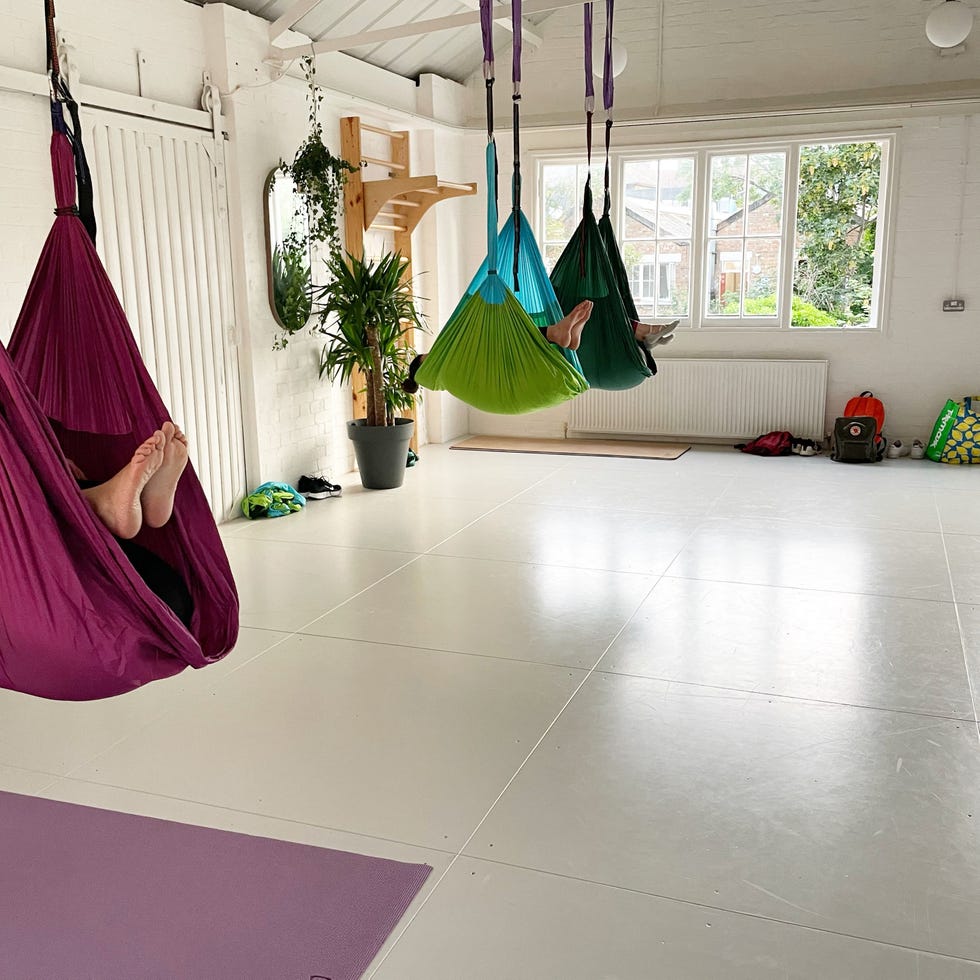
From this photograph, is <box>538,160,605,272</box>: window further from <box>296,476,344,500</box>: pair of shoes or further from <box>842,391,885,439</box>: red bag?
<box>296,476,344,500</box>: pair of shoes

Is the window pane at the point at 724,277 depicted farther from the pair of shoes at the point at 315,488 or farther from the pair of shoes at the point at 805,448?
the pair of shoes at the point at 315,488

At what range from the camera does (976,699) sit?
9.64ft

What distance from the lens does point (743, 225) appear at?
7258 millimetres

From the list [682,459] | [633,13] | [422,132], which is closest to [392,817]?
[682,459]

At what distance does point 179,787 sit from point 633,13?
640 centimetres

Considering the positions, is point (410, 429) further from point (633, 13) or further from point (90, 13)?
point (633, 13)

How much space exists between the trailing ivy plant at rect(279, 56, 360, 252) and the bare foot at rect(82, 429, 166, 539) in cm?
388

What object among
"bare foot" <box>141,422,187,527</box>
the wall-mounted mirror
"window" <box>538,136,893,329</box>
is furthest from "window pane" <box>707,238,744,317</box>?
"bare foot" <box>141,422,187,527</box>

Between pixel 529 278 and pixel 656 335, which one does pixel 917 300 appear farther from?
pixel 529 278

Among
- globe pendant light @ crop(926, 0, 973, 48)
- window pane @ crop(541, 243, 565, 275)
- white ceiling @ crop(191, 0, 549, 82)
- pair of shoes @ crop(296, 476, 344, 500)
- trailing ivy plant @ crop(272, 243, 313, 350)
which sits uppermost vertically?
white ceiling @ crop(191, 0, 549, 82)

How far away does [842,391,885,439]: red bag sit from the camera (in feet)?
22.8

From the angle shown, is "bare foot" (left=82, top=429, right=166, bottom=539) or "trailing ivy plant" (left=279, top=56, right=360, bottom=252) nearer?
"bare foot" (left=82, top=429, right=166, bottom=539)

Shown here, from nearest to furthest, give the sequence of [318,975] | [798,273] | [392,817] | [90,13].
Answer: [318,975] < [392,817] < [90,13] < [798,273]

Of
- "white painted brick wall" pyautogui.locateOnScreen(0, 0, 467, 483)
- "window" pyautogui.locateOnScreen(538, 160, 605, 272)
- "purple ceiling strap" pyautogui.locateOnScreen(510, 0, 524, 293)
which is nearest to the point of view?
"purple ceiling strap" pyautogui.locateOnScreen(510, 0, 524, 293)
